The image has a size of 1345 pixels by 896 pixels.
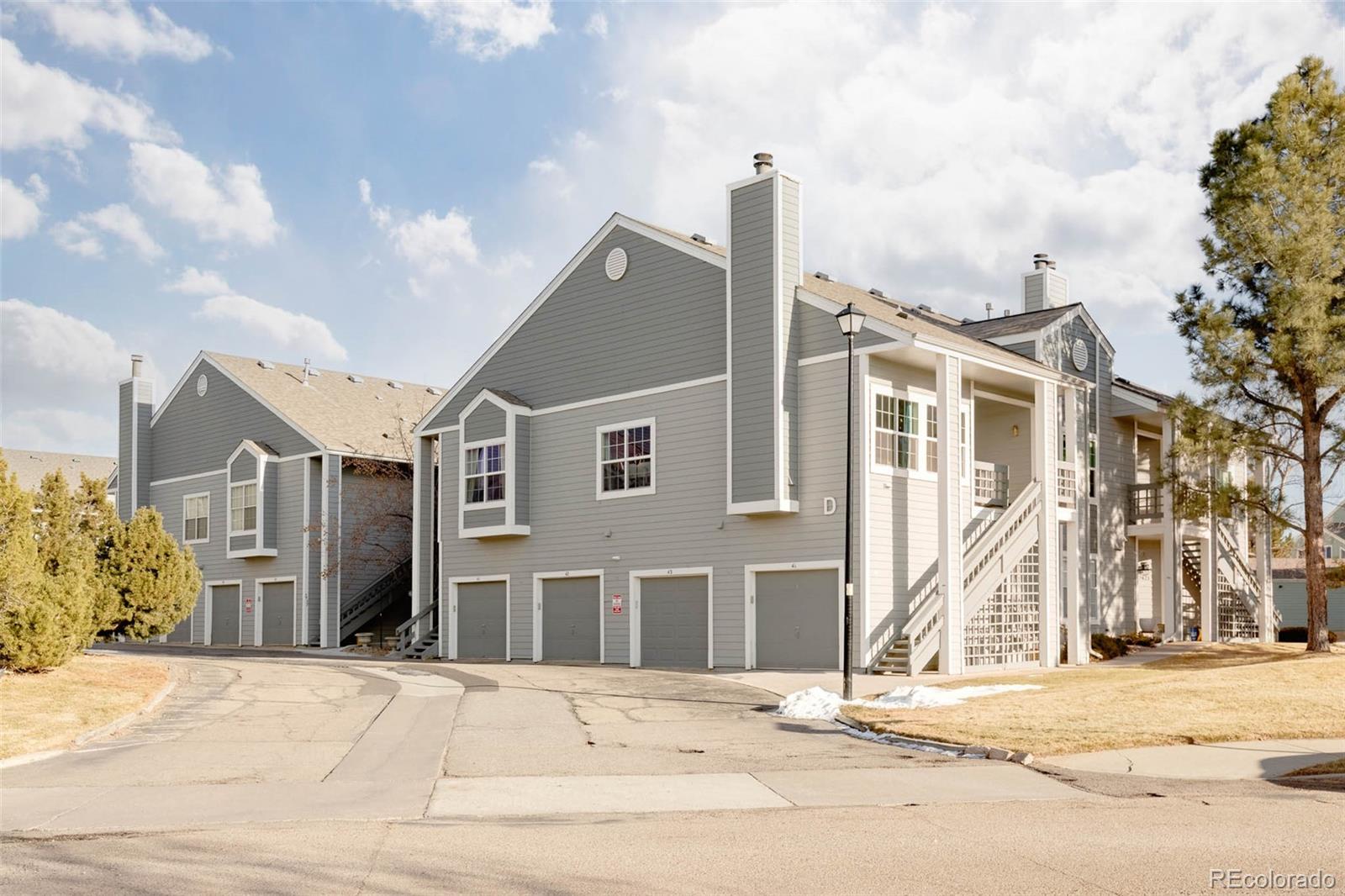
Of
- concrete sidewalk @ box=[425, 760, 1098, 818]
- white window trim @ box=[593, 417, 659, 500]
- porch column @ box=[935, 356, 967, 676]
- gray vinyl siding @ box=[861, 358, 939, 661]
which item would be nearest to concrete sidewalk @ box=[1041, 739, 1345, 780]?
concrete sidewalk @ box=[425, 760, 1098, 818]

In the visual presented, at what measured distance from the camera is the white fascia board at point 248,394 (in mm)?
38156

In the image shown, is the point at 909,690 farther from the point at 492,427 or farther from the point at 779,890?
the point at 492,427

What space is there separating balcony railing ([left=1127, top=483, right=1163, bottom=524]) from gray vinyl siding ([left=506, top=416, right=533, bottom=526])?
15.7 m

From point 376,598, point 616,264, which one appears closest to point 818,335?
point 616,264

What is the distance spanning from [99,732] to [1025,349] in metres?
21.7

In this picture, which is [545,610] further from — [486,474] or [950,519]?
[950,519]

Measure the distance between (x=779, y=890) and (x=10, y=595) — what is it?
51.5ft

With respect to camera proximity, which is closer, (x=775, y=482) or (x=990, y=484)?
(x=775, y=482)

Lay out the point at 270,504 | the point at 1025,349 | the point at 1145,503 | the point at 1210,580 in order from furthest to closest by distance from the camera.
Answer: the point at 270,504 → the point at 1145,503 → the point at 1210,580 → the point at 1025,349

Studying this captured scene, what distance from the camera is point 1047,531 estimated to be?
25.5m

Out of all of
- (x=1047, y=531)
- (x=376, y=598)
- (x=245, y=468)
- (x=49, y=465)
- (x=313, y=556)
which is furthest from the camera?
(x=49, y=465)

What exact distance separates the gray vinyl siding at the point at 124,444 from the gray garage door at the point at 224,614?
19.0 ft

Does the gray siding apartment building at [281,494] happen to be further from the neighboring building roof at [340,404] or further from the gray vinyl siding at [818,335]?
the gray vinyl siding at [818,335]

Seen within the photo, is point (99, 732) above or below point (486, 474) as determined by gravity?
below
